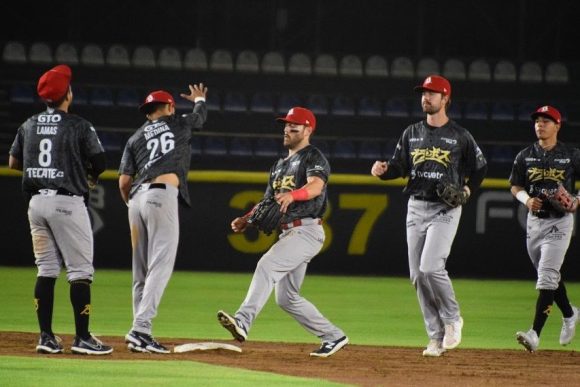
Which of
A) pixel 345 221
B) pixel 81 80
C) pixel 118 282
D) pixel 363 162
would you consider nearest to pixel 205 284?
pixel 118 282

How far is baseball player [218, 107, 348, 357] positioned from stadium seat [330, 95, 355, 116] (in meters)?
12.8

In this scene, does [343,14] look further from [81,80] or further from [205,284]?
[205,284]

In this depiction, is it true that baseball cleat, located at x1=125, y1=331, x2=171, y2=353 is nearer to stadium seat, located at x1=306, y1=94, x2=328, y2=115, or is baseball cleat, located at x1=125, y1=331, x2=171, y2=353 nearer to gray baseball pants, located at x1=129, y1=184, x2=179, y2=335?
gray baseball pants, located at x1=129, y1=184, x2=179, y2=335

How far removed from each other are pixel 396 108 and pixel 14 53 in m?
7.20

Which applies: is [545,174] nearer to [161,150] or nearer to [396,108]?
[161,150]

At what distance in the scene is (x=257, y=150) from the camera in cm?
2083

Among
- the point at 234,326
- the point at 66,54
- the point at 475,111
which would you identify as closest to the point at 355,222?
the point at 475,111

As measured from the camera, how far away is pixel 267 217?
8602 mm

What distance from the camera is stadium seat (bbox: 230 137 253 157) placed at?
67.6 ft

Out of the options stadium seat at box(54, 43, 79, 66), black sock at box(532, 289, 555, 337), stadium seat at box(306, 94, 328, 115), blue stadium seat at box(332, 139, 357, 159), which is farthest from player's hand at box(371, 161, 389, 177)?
stadium seat at box(54, 43, 79, 66)

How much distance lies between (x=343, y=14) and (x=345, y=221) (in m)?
7.64

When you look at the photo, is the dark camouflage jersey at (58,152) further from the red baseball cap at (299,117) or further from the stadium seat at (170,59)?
the stadium seat at (170,59)

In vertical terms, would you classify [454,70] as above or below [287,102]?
above

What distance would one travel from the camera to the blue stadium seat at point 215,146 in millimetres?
20594
